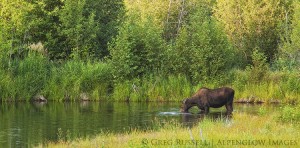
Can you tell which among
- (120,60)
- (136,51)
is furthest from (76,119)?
(136,51)

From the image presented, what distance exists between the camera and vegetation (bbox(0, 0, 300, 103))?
38.6 m

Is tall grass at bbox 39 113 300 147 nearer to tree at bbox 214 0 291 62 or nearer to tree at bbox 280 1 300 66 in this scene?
tree at bbox 280 1 300 66

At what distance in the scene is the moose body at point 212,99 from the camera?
96.2 feet

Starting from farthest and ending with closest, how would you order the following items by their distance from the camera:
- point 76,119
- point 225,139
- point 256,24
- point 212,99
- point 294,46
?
point 256,24 < point 294,46 < point 212,99 < point 76,119 < point 225,139

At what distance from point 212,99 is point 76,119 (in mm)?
7534

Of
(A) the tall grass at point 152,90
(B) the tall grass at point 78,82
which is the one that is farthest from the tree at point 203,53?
(B) the tall grass at point 78,82

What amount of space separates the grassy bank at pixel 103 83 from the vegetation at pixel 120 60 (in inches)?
2.8

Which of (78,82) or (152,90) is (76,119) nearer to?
(78,82)

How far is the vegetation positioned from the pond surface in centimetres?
265

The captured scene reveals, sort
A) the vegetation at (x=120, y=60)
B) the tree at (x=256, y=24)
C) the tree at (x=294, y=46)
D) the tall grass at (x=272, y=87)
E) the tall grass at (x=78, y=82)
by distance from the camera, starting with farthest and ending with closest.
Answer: the tree at (x=256, y=24)
the tree at (x=294, y=46)
the tall grass at (x=78, y=82)
the vegetation at (x=120, y=60)
the tall grass at (x=272, y=87)

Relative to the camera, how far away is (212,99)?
29703mm

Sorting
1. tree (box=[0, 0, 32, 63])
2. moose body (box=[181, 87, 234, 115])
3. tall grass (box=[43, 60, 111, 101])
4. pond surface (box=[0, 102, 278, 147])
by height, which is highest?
tree (box=[0, 0, 32, 63])

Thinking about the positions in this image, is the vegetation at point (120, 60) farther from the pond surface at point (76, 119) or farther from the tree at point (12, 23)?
the pond surface at point (76, 119)

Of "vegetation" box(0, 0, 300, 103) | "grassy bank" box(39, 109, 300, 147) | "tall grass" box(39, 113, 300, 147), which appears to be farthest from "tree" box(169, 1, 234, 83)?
"tall grass" box(39, 113, 300, 147)
